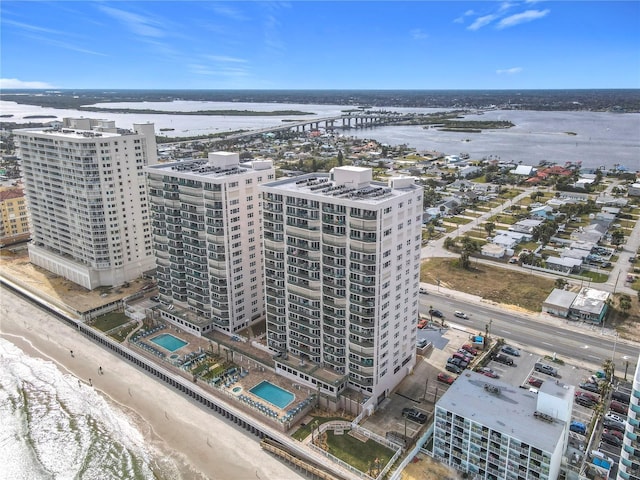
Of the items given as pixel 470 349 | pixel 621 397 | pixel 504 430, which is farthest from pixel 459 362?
pixel 504 430

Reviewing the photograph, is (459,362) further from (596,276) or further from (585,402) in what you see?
(596,276)

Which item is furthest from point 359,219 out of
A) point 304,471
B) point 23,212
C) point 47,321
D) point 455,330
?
point 23,212

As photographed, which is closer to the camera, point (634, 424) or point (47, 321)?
point (634, 424)

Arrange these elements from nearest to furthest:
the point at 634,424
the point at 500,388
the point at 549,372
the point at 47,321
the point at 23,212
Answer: the point at 634,424 < the point at 500,388 < the point at 549,372 < the point at 47,321 < the point at 23,212

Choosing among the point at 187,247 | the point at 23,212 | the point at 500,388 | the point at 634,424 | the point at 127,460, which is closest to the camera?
the point at 634,424

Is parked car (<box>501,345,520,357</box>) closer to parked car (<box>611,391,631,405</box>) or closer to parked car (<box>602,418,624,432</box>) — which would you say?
parked car (<box>611,391,631,405</box>)

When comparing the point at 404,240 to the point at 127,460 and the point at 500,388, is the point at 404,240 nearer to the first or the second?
the point at 500,388
